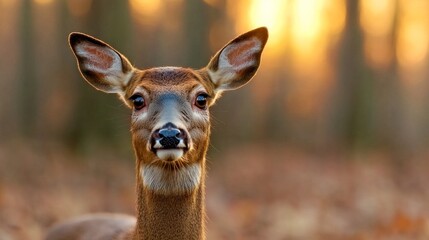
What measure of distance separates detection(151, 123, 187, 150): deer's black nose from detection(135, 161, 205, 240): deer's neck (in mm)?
744

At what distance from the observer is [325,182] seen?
2302 centimetres

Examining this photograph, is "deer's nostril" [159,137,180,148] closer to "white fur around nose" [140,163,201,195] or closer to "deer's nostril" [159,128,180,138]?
"deer's nostril" [159,128,180,138]

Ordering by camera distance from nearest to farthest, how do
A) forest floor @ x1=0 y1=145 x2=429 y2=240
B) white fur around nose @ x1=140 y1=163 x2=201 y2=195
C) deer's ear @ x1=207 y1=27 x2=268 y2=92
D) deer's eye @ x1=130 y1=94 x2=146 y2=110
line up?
white fur around nose @ x1=140 y1=163 x2=201 y2=195 → deer's eye @ x1=130 y1=94 x2=146 y2=110 → deer's ear @ x1=207 y1=27 x2=268 y2=92 → forest floor @ x1=0 y1=145 x2=429 y2=240

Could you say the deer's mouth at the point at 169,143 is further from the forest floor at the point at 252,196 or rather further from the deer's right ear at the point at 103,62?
the forest floor at the point at 252,196

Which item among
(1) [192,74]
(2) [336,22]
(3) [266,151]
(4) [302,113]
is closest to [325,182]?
(3) [266,151]

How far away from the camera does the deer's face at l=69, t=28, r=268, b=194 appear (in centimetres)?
738

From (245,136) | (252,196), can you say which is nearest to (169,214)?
(252,196)

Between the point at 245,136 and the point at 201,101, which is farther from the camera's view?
the point at 245,136

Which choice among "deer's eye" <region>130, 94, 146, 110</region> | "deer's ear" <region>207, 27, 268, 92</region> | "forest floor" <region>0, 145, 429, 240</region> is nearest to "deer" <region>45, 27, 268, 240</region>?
"deer's eye" <region>130, 94, 146, 110</region>

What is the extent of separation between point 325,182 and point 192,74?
15.1 meters

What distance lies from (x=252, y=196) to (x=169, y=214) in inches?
451

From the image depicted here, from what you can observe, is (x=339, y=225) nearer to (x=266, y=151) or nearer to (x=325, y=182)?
(x=325, y=182)

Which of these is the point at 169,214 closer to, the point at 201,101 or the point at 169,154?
the point at 169,154

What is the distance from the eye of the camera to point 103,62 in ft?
28.9
